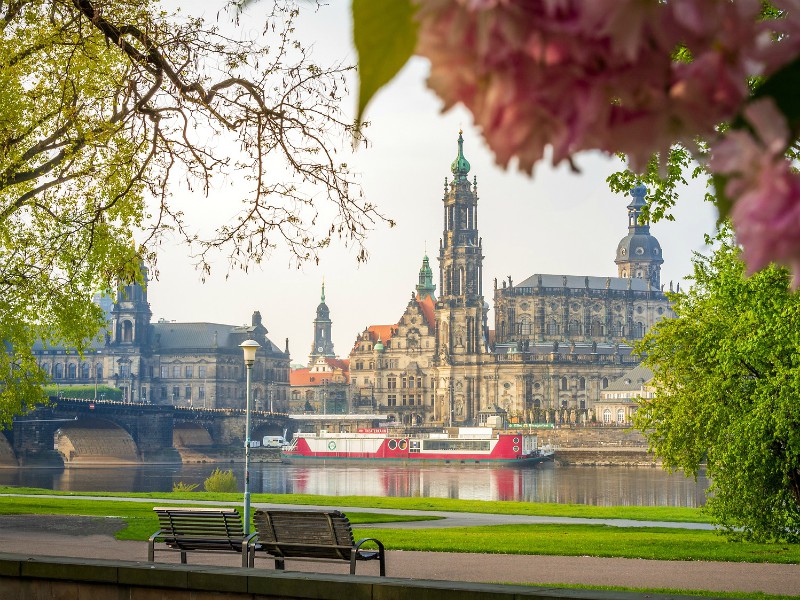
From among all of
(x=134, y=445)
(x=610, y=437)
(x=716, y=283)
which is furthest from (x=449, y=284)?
(x=716, y=283)

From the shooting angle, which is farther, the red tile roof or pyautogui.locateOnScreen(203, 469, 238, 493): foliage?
the red tile roof

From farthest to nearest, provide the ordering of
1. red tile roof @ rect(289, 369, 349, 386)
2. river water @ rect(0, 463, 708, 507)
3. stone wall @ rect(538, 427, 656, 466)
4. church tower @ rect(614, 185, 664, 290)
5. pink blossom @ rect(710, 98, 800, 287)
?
red tile roof @ rect(289, 369, 349, 386), church tower @ rect(614, 185, 664, 290), stone wall @ rect(538, 427, 656, 466), river water @ rect(0, 463, 708, 507), pink blossom @ rect(710, 98, 800, 287)

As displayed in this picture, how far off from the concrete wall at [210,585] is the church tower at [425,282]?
126819mm

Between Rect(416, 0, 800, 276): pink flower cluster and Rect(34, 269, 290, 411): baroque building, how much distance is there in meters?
135

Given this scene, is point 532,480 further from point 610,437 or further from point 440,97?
point 440,97

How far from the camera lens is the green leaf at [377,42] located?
893mm

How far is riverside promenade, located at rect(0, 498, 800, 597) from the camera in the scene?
11477 millimetres

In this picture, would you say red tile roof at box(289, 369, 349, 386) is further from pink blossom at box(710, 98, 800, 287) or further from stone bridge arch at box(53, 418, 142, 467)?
pink blossom at box(710, 98, 800, 287)

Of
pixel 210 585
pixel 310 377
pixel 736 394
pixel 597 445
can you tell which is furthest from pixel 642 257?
pixel 210 585

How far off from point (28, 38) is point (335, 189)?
633 centimetres

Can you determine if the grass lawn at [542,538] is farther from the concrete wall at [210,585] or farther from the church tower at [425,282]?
the church tower at [425,282]

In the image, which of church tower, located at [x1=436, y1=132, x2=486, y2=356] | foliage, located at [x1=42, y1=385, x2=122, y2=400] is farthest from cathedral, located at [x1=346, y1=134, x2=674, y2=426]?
foliage, located at [x1=42, y1=385, x2=122, y2=400]

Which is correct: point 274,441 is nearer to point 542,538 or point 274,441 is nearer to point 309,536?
point 542,538

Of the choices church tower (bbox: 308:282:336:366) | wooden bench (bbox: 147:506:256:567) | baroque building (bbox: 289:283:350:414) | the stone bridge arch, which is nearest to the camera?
wooden bench (bbox: 147:506:256:567)
